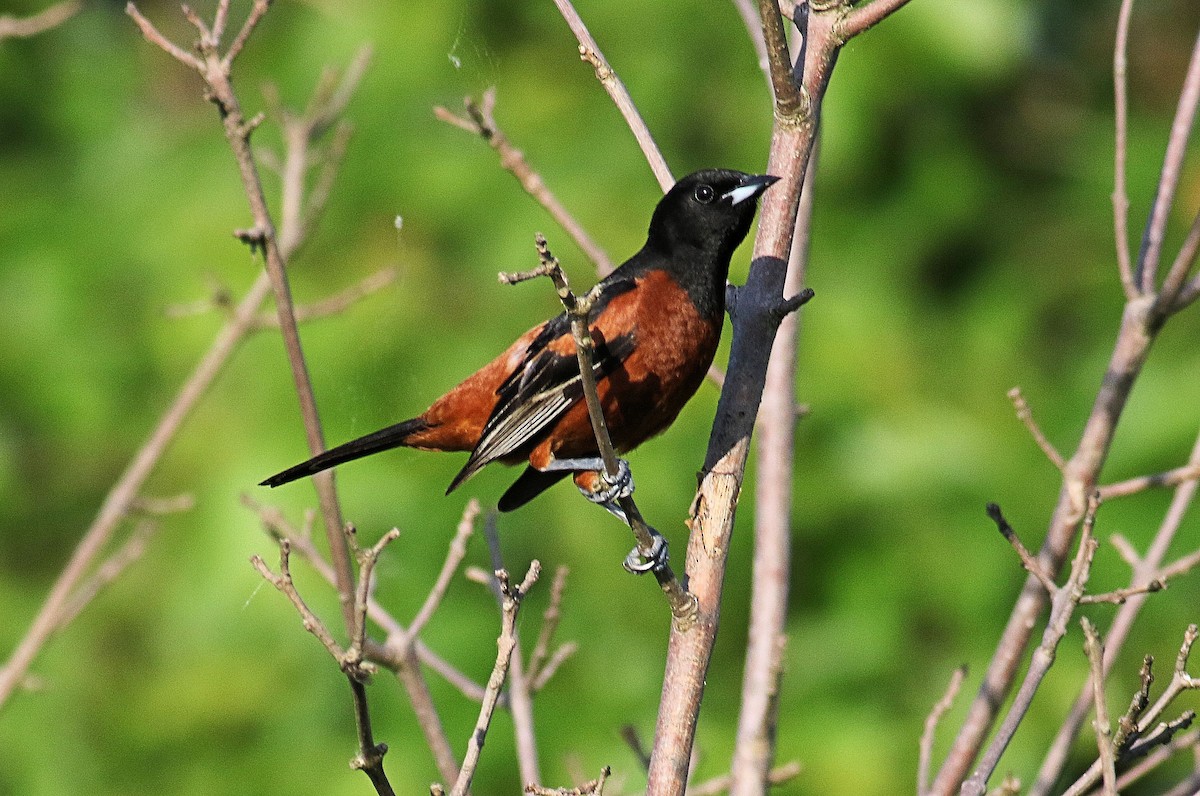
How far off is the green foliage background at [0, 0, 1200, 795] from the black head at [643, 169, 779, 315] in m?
1.07

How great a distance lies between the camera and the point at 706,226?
353 cm

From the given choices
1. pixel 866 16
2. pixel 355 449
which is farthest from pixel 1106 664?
pixel 355 449

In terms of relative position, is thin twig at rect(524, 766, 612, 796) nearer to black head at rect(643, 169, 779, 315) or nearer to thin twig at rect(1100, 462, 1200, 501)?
thin twig at rect(1100, 462, 1200, 501)

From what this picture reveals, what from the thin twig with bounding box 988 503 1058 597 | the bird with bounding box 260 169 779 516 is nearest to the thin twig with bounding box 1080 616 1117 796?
the thin twig with bounding box 988 503 1058 597

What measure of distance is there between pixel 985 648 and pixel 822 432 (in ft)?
2.85

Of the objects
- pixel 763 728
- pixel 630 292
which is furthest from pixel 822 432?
pixel 763 728

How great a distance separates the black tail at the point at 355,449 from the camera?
2.96 meters

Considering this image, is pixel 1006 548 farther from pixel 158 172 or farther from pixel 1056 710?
pixel 158 172

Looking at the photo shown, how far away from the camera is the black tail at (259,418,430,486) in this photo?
296 cm

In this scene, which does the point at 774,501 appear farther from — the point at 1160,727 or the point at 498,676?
the point at 498,676

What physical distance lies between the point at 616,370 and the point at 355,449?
620 mm

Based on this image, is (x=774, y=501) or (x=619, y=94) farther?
(x=774, y=501)

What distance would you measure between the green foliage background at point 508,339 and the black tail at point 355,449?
618mm

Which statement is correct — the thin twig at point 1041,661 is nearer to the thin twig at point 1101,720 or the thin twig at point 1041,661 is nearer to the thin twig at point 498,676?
the thin twig at point 1101,720
